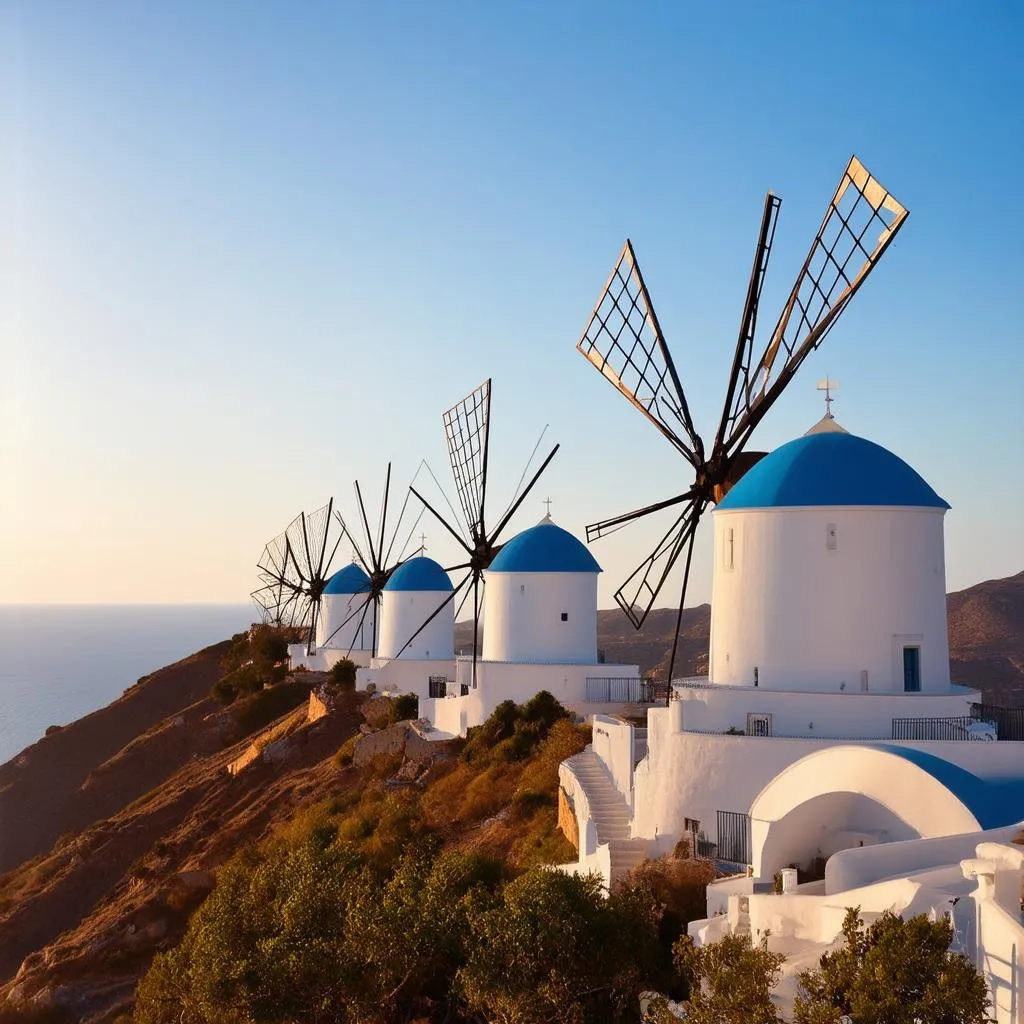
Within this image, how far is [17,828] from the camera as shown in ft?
155

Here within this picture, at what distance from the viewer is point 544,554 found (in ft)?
96.1

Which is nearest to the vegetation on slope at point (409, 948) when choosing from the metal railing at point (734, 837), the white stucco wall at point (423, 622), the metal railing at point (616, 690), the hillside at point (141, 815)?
the metal railing at point (734, 837)

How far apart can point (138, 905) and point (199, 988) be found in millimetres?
15070

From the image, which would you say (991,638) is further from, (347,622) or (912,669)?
(912,669)

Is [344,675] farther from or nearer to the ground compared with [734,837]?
farther from the ground

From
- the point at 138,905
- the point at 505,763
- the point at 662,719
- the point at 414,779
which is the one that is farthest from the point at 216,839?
the point at 662,719

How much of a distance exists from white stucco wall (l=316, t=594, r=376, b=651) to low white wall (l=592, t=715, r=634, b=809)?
965 inches

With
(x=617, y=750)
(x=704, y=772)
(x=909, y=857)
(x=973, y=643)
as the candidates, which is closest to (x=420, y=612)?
(x=617, y=750)

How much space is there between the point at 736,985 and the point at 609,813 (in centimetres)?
979

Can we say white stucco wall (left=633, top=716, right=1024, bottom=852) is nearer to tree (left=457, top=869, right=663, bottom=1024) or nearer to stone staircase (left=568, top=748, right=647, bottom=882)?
stone staircase (left=568, top=748, right=647, bottom=882)

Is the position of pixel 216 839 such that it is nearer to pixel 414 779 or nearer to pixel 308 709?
pixel 414 779

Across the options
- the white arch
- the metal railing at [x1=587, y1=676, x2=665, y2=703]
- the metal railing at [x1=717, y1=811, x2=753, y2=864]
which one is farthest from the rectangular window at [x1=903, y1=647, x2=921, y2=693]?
the metal railing at [x1=587, y1=676, x2=665, y2=703]

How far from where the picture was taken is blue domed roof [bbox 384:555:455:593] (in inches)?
1506

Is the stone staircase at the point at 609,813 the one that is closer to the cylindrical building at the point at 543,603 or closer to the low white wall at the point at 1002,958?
the cylindrical building at the point at 543,603
